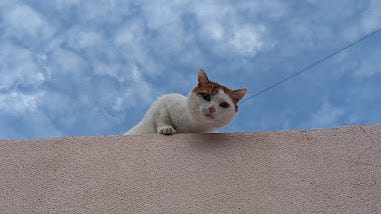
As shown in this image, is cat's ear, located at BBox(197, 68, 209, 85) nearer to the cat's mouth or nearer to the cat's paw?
the cat's mouth

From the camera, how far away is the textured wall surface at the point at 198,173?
1301 millimetres

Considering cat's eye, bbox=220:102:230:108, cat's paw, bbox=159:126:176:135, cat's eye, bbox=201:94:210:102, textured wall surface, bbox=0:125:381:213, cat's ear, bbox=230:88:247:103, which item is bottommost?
textured wall surface, bbox=0:125:381:213

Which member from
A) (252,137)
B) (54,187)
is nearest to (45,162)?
(54,187)

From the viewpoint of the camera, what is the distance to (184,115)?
5.86 feet

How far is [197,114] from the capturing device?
1713mm

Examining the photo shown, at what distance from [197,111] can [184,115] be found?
10cm

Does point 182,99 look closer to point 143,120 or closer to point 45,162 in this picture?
point 143,120

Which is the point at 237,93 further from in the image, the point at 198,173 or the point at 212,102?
the point at 198,173

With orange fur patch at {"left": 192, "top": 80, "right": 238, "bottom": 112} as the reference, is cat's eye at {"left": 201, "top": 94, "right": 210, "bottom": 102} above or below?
below

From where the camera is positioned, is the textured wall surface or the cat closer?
the textured wall surface

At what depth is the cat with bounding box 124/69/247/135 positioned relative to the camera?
1683 millimetres

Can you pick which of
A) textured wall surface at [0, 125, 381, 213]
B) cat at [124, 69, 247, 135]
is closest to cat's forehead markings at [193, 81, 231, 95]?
cat at [124, 69, 247, 135]

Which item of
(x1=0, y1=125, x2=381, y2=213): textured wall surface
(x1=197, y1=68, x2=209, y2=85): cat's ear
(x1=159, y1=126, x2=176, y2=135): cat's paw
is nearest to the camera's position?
(x1=0, y1=125, x2=381, y2=213): textured wall surface

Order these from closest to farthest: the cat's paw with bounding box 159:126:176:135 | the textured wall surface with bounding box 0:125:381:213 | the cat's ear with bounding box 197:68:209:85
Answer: the textured wall surface with bounding box 0:125:381:213, the cat's paw with bounding box 159:126:176:135, the cat's ear with bounding box 197:68:209:85
